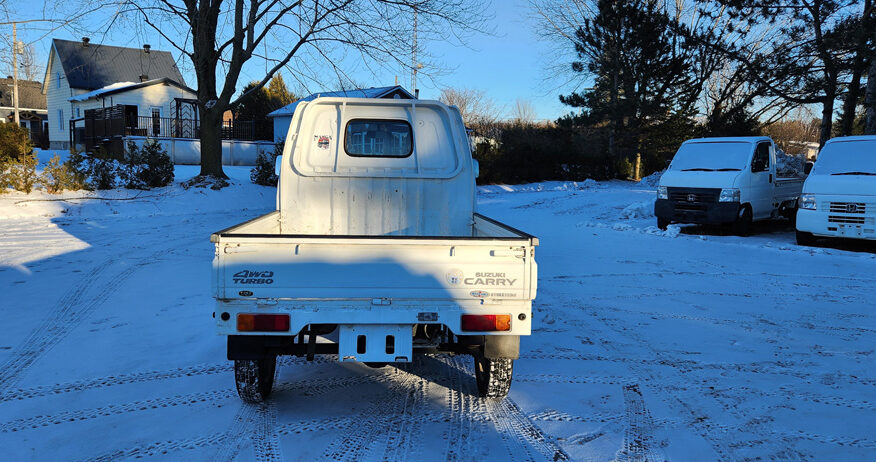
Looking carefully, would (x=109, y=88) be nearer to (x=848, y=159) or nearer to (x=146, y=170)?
(x=146, y=170)

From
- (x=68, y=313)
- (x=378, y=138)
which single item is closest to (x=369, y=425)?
(x=378, y=138)

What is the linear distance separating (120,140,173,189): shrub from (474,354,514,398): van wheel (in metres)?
16.2

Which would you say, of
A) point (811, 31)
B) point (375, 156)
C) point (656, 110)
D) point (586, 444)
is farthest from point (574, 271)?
point (656, 110)

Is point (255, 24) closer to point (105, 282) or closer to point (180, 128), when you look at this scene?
point (105, 282)

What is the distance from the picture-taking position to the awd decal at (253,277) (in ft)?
11.6

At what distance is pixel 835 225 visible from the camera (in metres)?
11.1

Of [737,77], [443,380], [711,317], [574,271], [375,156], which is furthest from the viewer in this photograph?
[737,77]

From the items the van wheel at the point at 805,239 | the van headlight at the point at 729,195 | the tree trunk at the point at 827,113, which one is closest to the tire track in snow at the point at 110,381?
the van headlight at the point at 729,195

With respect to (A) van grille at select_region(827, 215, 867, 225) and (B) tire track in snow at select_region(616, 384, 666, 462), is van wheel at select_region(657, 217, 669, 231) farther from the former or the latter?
(B) tire track in snow at select_region(616, 384, 666, 462)

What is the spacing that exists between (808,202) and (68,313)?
12.3m

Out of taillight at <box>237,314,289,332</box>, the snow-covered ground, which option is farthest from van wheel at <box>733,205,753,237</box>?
taillight at <box>237,314,289,332</box>

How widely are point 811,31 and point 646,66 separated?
14.9 meters

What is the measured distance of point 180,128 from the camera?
33.1 meters

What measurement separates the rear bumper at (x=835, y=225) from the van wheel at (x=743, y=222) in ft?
4.36
